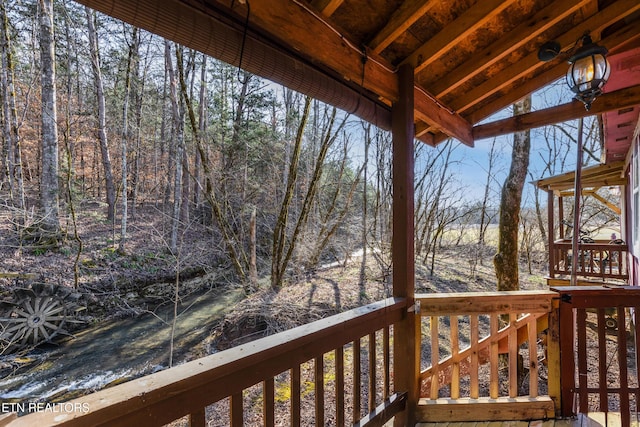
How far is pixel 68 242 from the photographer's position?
24.9 feet

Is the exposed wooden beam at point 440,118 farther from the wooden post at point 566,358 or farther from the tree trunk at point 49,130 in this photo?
the tree trunk at point 49,130

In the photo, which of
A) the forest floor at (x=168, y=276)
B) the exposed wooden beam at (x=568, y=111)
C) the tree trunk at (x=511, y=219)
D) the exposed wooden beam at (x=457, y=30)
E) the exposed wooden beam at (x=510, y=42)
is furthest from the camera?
the forest floor at (x=168, y=276)

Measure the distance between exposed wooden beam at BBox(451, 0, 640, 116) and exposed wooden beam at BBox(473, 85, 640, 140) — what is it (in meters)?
0.24

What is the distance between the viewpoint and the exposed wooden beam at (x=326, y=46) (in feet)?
4.44

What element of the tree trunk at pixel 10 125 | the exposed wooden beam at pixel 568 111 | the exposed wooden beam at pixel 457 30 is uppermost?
the tree trunk at pixel 10 125

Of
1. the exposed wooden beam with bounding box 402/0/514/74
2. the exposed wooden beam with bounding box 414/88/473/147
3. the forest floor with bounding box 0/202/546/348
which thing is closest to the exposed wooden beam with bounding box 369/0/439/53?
the exposed wooden beam with bounding box 402/0/514/74

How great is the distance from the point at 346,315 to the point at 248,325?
15.7 feet

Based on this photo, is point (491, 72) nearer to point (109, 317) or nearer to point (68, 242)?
point (109, 317)

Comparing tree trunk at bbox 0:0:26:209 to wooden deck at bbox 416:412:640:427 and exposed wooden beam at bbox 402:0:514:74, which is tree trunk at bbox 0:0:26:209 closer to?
exposed wooden beam at bbox 402:0:514:74

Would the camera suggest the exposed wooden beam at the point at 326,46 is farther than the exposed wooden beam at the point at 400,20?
No

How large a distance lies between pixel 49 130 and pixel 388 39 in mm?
8894

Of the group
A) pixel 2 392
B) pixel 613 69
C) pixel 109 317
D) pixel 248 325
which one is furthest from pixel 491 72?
pixel 109 317

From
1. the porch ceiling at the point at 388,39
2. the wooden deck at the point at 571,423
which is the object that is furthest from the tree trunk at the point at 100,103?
the wooden deck at the point at 571,423

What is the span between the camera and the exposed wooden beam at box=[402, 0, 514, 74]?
173 cm
